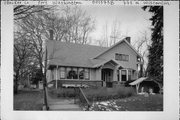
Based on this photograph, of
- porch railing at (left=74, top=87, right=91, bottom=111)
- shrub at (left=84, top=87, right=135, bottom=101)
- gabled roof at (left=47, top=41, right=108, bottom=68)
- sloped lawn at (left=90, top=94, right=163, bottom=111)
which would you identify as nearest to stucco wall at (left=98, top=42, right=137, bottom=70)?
gabled roof at (left=47, top=41, right=108, bottom=68)

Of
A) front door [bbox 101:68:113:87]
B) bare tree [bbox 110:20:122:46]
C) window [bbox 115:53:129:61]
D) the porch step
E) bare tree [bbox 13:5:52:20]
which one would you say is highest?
bare tree [bbox 13:5:52:20]

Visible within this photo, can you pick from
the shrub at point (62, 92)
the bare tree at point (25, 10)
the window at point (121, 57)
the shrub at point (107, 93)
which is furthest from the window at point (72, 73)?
the bare tree at point (25, 10)

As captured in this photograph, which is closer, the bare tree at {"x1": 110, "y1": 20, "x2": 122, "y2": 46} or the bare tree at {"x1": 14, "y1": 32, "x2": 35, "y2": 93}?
the bare tree at {"x1": 14, "y1": 32, "x2": 35, "y2": 93}

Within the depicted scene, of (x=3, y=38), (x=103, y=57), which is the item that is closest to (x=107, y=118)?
(x=103, y=57)

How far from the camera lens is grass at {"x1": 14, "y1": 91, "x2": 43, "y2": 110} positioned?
3.49m

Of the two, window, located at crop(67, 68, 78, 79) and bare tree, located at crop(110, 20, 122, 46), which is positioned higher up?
bare tree, located at crop(110, 20, 122, 46)

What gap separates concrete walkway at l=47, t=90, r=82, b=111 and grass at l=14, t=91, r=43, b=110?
18 cm

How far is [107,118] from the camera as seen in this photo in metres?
3.59

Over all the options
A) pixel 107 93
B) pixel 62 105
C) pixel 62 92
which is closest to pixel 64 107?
pixel 62 105

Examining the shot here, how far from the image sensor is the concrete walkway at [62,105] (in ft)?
11.4

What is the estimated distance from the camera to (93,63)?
3.57 metres

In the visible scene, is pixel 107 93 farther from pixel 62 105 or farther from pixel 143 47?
pixel 143 47

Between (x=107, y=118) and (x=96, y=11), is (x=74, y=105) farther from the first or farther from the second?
(x=96, y=11)

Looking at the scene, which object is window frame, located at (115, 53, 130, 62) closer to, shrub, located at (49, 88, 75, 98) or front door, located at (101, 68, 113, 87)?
front door, located at (101, 68, 113, 87)
